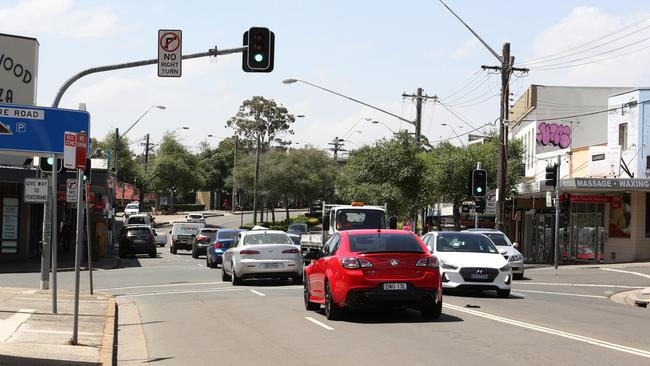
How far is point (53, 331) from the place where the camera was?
1313 centimetres

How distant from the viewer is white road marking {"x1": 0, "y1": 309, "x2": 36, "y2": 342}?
12.5m

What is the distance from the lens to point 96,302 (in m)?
18.2

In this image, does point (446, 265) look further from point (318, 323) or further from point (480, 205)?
point (480, 205)

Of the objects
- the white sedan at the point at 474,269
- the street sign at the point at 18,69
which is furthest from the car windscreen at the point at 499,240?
the street sign at the point at 18,69

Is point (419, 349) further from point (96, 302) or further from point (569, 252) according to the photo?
point (569, 252)

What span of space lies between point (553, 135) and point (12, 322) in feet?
152

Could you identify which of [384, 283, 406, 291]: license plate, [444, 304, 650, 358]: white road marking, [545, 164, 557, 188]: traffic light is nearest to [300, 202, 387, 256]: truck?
[545, 164, 557, 188]: traffic light

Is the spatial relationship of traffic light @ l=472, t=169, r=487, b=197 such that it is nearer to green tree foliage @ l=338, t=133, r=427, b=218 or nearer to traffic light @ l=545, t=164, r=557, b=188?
traffic light @ l=545, t=164, r=557, b=188

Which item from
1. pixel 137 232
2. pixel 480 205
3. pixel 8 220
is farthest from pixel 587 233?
pixel 8 220

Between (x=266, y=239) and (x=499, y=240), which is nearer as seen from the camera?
(x=266, y=239)

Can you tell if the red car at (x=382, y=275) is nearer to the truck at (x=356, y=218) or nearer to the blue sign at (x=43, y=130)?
the blue sign at (x=43, y=130)

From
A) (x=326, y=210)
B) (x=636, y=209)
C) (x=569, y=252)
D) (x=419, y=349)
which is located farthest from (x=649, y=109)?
(x=419, y=349)

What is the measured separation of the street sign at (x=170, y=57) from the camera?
64.3 feet

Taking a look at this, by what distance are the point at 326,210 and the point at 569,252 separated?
652 inches
